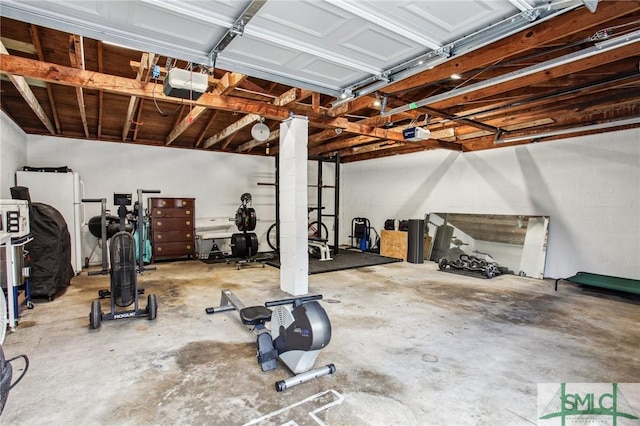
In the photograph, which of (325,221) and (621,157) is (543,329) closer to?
(621,157)

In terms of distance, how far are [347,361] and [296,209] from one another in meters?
2.61

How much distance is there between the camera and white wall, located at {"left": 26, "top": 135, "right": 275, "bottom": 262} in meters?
7.07

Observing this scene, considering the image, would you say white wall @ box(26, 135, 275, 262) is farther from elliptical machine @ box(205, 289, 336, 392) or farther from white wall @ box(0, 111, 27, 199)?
elliptical machine @ box(205, 289, 336, 392)

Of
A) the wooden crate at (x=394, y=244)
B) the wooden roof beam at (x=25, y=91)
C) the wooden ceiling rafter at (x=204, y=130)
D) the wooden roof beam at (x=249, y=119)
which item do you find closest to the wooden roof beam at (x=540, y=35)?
the wooden roof beam at (x=249, y=119)

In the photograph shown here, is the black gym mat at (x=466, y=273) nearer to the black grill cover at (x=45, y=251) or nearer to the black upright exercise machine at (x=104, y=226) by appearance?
the black upright exercise machine at (x=104, y=226)

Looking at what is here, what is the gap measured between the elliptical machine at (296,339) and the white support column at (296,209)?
2.09 meters

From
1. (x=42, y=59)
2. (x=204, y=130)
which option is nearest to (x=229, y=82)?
(x=42, y=59)

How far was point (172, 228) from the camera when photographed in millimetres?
7574

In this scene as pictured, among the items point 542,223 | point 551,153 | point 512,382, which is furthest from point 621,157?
point 512,382

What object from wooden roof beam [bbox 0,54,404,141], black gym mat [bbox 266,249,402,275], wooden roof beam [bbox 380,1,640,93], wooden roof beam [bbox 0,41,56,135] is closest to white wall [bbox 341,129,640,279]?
black gym mat [bbox 266,249,402,275]

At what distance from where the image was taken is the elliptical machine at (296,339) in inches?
92.4

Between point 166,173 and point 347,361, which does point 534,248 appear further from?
point 166,173

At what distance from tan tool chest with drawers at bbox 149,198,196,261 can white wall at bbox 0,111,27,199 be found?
92.7 inches

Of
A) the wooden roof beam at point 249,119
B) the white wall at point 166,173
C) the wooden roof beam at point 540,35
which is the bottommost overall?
the white wall at point 166,173
